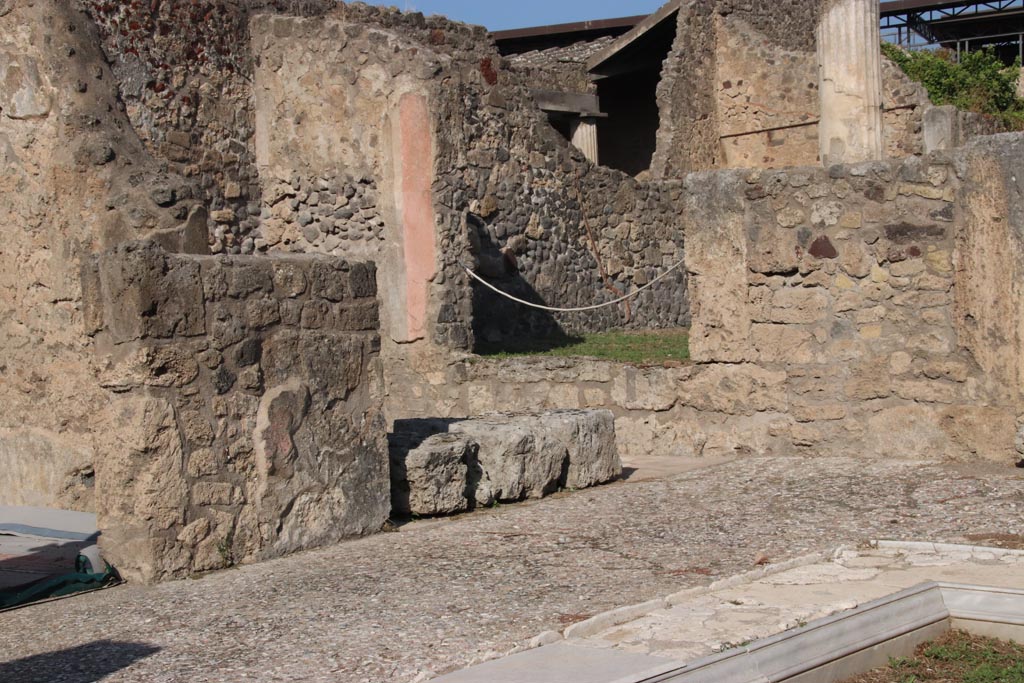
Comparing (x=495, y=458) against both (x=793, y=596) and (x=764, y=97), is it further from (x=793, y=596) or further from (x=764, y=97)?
(x=764, y=97)

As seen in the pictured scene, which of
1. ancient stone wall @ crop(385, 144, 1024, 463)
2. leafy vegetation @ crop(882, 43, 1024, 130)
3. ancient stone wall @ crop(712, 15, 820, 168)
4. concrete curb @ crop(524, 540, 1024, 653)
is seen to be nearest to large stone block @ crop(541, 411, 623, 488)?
ancient stone wall @ crop(385, 144, 1024, 463)

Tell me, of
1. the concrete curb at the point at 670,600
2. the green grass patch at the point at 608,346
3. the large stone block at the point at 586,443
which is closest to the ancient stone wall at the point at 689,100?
the green grass patch at the point at 608,346

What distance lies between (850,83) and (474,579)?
4951 millimetres

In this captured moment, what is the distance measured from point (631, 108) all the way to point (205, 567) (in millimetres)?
14185

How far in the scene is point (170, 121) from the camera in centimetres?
1016

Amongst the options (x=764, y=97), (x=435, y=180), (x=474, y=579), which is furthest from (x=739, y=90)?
(x=474, y=579)

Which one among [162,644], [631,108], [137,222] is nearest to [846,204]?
[137,222]

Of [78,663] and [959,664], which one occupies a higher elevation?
[78,663]

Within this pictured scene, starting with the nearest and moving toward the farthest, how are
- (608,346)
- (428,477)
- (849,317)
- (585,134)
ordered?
(428,477) → (849,317) → (608,346) → (585,134)

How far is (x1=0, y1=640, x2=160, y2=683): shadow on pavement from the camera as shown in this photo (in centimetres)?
344

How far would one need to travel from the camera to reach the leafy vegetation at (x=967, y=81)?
1594 centimetres

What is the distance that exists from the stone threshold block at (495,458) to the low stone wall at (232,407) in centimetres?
32

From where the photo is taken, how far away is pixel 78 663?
3.56 meters

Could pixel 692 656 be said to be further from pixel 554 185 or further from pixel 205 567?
pixel 554 185
